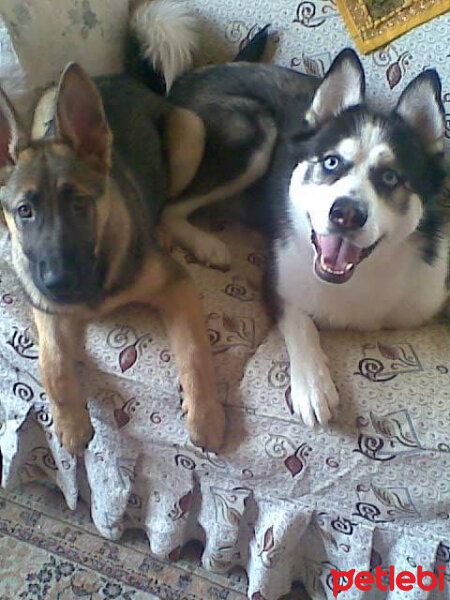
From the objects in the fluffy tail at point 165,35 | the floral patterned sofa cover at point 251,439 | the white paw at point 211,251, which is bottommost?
the floral patterned sofa cover at point 251,439

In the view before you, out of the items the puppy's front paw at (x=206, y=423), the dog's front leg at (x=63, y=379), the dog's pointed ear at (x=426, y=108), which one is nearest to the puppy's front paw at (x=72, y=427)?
the dog's front leg at (x=63, y=379)

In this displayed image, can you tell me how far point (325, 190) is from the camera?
55.3 inches

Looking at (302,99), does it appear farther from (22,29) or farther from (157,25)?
(22,29)

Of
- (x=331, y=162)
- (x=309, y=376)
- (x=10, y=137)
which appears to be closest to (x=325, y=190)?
(x=331, y=162)

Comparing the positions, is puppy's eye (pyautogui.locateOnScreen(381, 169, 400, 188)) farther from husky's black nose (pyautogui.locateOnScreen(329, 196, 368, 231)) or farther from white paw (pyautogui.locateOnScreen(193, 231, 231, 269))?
white paw (pyautogui.locateOnScreen(193, 231, 231, 269))

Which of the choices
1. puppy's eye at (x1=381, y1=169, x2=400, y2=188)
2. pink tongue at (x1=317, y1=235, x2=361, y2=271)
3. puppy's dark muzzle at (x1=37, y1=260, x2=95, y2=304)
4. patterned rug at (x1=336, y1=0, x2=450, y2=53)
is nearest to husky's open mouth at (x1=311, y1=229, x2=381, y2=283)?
pink tongue at (x1=317, y1=235, x2=361, y2=271)

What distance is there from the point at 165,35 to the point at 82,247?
80 cm

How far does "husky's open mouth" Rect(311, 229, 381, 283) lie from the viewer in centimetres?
142

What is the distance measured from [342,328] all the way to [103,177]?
23.7 inches

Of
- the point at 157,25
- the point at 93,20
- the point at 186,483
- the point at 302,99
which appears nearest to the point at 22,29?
the point at 93,20

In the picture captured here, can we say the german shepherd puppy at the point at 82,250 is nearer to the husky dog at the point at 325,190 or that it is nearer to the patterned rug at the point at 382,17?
the husky dog at the point at 325,190

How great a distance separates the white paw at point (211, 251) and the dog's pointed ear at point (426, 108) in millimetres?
533

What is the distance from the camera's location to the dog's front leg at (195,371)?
147cm

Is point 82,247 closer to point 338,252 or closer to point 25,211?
point 25,211
